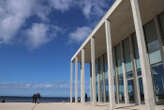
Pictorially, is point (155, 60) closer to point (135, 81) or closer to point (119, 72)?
point (135, 81)

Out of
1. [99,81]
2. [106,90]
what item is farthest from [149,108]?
[99,81]

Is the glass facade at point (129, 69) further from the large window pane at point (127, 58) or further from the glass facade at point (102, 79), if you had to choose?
the glass facade at point (102, 79)

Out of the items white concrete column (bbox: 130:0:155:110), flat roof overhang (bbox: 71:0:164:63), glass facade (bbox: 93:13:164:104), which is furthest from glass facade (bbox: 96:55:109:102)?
white concrete column (bbox: 130:0:155:110)

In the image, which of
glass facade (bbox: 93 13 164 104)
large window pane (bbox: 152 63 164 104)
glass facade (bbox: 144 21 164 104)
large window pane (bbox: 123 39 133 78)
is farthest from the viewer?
large window pane (bbox: 123 39 133 78)

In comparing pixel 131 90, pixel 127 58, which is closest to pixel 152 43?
pixel 127 58

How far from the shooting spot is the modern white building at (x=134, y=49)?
724 centimetres

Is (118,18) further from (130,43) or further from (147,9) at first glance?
(130,43)

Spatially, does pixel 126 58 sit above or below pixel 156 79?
above

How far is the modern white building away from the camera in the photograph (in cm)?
724

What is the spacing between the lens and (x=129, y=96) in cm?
1252

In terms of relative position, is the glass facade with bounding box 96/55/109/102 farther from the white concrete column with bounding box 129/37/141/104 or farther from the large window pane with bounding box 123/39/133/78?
the white concrete column with bounding box 129/37/141/104

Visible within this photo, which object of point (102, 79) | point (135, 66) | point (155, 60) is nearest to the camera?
point (155, 60)

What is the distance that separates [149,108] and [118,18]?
6.64m

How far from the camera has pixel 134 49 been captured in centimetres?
1223
